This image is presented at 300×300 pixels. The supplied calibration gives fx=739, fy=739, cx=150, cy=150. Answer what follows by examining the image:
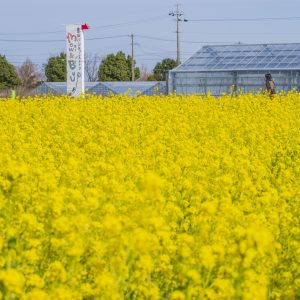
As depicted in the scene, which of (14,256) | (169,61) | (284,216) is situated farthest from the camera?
(169,61)

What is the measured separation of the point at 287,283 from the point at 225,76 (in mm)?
22510

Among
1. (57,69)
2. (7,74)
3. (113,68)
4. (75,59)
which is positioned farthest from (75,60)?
(57,69)

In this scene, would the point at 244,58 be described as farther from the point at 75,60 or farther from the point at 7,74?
the point at 7,74

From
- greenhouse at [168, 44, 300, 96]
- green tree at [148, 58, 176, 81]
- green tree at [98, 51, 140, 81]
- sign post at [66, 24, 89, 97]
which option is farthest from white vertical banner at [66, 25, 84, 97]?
green tree at [148, 58, 176, 81]

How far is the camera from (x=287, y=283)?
445cm

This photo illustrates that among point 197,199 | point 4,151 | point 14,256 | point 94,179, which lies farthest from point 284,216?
point 4,151

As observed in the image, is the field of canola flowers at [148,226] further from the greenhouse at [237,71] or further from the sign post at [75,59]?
the greenhouse at [237,71]

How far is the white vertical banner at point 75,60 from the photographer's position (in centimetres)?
2358

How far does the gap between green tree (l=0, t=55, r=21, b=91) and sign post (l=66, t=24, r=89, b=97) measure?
89.7ft

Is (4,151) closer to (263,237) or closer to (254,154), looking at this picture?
(254,154)

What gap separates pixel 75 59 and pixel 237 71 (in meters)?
6.13

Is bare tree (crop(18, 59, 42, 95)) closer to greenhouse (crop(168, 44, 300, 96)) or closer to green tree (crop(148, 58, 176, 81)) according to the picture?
green tree (crop(148, 58, 176, 81))

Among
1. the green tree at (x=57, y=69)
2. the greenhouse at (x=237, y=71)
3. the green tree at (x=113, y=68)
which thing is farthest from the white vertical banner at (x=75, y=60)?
the green tree at (x=57, y=69)

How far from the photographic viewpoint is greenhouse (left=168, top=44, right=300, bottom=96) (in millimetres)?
26266
